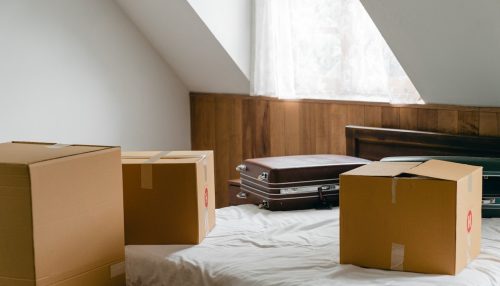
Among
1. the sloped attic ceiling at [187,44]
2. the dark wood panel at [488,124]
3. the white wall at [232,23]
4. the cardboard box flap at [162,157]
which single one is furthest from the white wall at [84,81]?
the dark wood panel at [488,124]

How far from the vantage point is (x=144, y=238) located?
241 centimetres

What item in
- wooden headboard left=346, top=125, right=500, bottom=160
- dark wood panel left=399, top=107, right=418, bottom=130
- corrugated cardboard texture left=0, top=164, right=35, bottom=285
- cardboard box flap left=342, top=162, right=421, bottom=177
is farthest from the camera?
dark wood panel left=399, top=107, right=418, bottom=130

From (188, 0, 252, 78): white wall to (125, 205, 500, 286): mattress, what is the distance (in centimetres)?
146

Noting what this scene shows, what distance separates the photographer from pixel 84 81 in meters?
3.91

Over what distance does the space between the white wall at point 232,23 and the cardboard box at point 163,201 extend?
1.58 m

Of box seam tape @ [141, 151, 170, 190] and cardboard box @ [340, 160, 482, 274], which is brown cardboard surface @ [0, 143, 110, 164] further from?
cardboard box @ [340, 160, 482, 274]

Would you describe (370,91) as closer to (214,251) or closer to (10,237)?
(214,251)

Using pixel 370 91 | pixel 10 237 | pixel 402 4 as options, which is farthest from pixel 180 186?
pixel 370 91

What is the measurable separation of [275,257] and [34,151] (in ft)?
2.60

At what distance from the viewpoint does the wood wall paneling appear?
311cm

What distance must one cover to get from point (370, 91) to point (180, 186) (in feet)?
4.69

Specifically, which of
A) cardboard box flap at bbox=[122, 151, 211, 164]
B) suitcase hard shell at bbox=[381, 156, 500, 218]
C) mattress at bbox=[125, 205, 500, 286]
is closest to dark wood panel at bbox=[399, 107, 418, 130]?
suitcase hard shell at bbox=[381, 156, 500, 218]

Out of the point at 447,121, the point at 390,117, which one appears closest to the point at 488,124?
the point at 447,121

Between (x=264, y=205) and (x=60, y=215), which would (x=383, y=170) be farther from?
(x=60, y=215)
